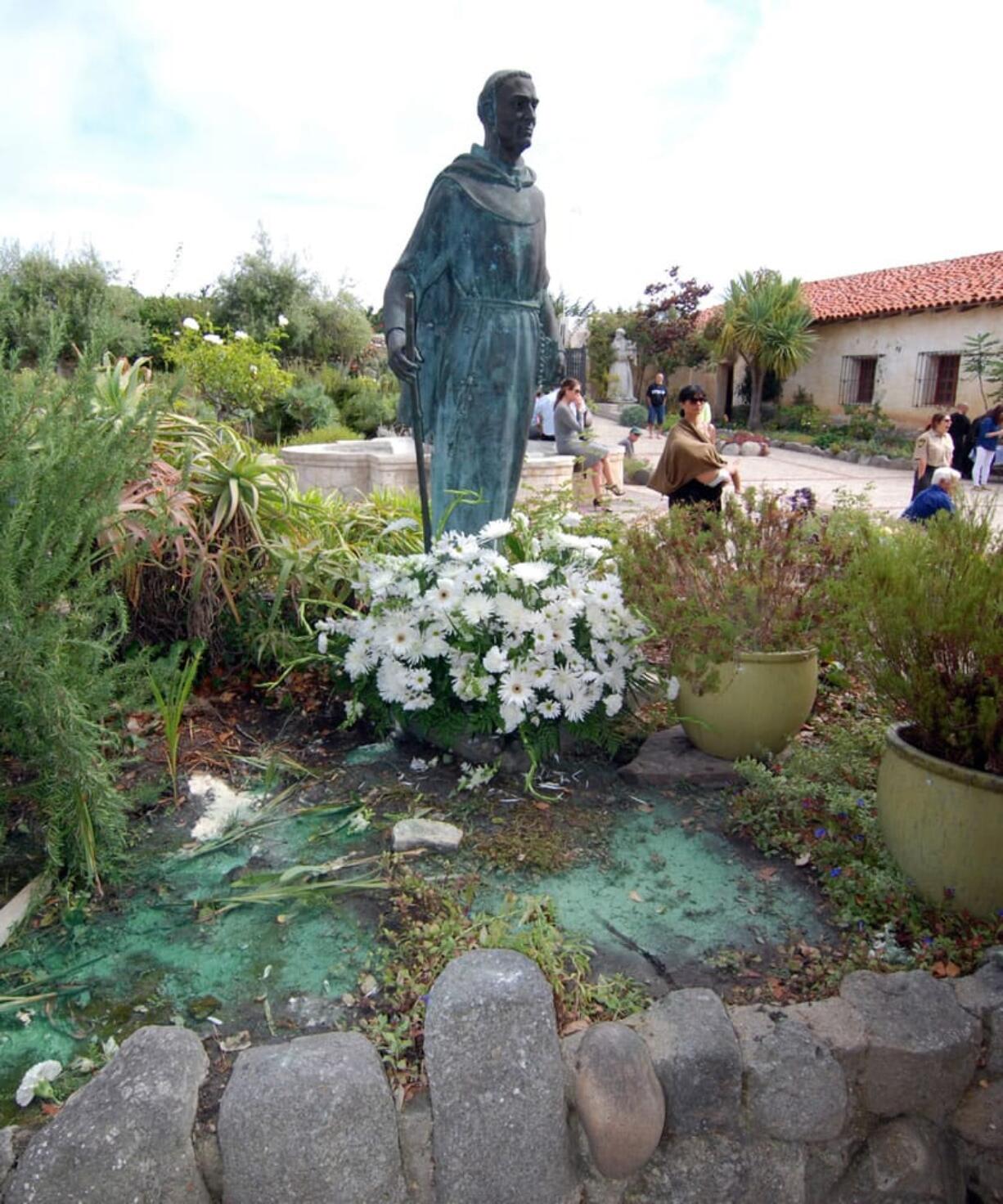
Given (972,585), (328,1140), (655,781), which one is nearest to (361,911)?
(328,1140)

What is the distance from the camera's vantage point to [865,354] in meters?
22.3

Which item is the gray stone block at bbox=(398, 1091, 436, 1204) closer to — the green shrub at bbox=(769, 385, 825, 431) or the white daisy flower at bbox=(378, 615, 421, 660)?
the white daisy flower at bbox=(378, 615, 421, 660)

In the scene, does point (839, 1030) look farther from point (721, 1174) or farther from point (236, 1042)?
point (236, 1042)

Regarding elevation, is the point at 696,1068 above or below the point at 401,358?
below

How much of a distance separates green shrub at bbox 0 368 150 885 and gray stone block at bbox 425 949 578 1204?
113 cm

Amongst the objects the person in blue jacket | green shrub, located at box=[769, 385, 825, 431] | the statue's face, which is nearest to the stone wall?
the statue's face

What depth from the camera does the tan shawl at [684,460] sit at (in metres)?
5.80

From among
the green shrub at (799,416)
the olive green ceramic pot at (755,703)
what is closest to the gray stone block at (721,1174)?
the olive green ceramic pot at (755,703)

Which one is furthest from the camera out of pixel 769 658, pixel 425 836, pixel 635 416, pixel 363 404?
pixel 635 416

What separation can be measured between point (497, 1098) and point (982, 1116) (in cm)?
117

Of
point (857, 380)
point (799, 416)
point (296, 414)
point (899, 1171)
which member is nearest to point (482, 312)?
point (899, 1171)

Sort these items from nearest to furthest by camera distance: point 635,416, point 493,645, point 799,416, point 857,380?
point 493,645 < point 857,380 < point 799,416 < point 635,416

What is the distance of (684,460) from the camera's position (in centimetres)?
583

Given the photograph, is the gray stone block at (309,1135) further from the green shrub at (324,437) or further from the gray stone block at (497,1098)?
the green shrub at (324,437)
